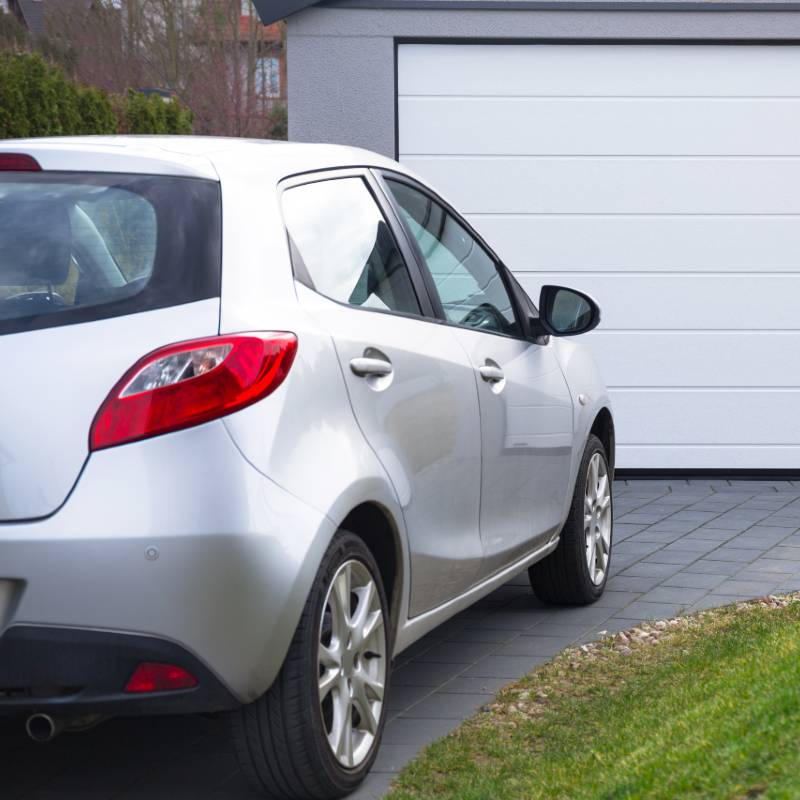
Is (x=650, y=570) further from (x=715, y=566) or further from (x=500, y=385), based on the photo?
(x=500, y=385)

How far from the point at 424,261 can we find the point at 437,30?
16.3ft

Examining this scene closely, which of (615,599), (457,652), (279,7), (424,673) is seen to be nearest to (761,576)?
(615,599)

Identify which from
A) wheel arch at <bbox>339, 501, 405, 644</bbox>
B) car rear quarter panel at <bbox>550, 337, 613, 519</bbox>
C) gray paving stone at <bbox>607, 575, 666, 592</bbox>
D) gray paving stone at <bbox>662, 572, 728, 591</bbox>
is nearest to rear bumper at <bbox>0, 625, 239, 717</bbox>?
wheel arch at <bbox>339, 501, 405, 644</bbox>

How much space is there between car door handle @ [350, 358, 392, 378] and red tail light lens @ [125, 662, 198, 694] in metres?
0.89

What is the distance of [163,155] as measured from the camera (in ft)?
11.9

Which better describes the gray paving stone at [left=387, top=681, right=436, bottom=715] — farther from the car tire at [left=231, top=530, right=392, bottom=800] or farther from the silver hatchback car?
the car tire at [left=231, top=530, right=392, bottom=800]

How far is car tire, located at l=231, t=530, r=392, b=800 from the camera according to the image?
344 cm

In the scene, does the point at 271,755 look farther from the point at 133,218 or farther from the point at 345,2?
the point at 345,2

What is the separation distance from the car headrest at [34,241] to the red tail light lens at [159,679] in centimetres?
91

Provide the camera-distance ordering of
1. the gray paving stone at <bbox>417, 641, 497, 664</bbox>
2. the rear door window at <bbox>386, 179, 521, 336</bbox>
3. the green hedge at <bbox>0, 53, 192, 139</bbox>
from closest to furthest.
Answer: the rear door window at <bbox>386, 179, 521, 336</bbox> < the gray paving stone at <bbox>417, 641, 497, 664</bbox> < the green hedge at <bbox>0, 53, 192, 139</bbox>

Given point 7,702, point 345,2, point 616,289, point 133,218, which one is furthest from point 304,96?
point 7,702

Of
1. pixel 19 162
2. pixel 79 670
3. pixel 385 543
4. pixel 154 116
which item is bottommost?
pixel 154 116

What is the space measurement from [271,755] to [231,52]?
33.6m

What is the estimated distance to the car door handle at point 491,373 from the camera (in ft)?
15.3
